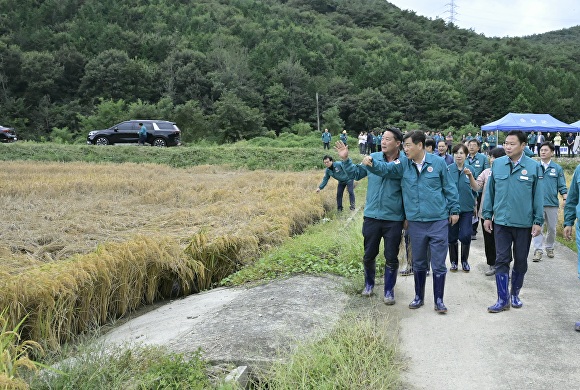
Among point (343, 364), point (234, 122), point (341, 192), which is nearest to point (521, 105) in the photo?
point (234, 122)

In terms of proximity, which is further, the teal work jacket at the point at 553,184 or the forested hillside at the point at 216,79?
the forested hillside at the point at 216,79

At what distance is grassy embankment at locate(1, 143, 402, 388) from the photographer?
4.84m

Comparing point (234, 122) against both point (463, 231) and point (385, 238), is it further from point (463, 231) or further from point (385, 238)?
point (385, 238)

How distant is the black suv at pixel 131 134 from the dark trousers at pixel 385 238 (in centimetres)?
2274

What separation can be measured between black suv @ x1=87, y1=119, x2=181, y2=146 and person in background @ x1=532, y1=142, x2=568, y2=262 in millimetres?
21785

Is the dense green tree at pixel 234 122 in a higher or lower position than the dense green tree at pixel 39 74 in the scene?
lower

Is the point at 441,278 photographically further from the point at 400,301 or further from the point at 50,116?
the point at 50,116

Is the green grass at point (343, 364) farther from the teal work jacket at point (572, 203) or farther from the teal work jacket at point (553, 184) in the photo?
the teal work jacket at point (553, 184)

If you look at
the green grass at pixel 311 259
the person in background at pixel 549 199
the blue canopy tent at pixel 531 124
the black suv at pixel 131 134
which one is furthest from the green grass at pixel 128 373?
the blue canopy tent at pixel 531 124

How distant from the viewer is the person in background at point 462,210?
706 cm

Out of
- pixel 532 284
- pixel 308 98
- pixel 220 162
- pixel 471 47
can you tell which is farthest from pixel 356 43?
pixel 532 284

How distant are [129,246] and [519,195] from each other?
180 inches

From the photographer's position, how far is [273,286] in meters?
6.36

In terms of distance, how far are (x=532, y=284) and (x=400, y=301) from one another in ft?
6.47
